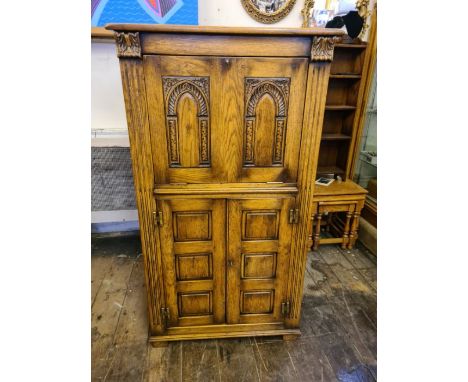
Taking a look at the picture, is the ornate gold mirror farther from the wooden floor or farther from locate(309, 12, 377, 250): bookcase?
the wooden floor

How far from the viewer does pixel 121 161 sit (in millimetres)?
2344

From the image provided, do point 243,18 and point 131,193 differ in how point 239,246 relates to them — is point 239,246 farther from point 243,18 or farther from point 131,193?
point 243,18

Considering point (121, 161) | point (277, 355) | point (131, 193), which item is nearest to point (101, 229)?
point (131, 193)

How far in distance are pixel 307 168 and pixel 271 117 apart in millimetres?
292

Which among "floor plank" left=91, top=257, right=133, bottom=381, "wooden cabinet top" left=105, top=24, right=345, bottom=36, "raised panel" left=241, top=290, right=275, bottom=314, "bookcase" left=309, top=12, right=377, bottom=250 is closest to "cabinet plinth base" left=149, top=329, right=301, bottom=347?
"raised panel" left=241, top=290, right=275, bottom=314

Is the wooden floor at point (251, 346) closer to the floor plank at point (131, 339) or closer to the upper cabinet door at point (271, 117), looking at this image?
the floor plank at point (131, 339)

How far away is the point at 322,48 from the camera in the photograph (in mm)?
1170

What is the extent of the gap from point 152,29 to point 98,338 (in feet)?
5.37

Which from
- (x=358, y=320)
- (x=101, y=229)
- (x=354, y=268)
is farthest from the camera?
(x=101, y=229)

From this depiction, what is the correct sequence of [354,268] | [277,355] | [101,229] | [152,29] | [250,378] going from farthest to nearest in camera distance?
1. [101,229]
2. [354,268]
3. [277,355]
4. [250,378]
5. [152,29]

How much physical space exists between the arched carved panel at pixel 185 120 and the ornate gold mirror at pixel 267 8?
126 cm

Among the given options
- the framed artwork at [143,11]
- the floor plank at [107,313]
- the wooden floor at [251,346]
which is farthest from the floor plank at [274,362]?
the framed artwork at [143,11]

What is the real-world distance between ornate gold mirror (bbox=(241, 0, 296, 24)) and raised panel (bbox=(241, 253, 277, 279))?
67.9 inches

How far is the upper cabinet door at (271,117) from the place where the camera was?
3.97ft
